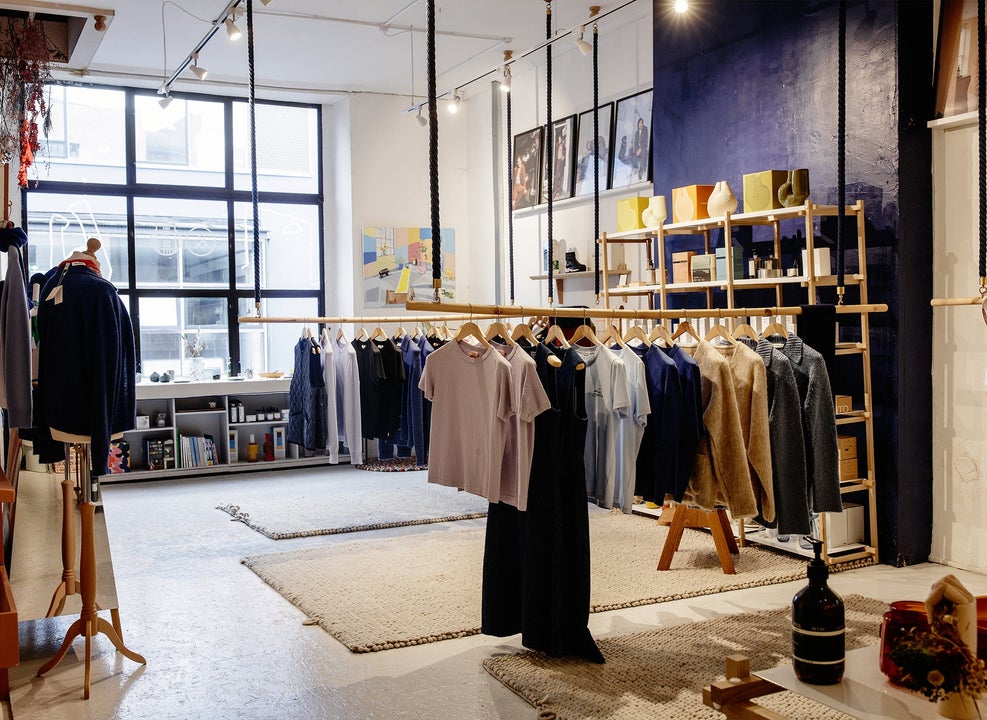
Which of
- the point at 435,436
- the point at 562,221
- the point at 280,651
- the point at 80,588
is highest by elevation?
the point at 562,221

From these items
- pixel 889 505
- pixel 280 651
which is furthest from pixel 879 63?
pixel 280 651

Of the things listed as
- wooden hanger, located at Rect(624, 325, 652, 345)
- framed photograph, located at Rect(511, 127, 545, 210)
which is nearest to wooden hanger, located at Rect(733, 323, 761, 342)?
wooden hanger, located at Rect(624, 325, 652, 345)

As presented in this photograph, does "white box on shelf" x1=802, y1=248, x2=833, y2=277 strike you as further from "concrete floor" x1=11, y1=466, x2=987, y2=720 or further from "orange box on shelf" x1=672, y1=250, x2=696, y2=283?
"concrete floor" x1=11, y1=466, x2=987, y2=720

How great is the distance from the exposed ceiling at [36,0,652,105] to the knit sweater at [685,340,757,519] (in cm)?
400

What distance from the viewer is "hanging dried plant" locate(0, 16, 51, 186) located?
4.79 metres

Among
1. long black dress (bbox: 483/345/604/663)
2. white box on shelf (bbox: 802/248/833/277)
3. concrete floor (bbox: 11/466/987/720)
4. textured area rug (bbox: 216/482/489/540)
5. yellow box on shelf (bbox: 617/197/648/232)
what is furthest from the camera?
yellow box on shelf (bbox: 617/197/648/232)

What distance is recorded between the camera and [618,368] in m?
3.97

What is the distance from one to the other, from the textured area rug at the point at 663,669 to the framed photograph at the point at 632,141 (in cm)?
409

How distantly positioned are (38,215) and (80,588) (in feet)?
20.2

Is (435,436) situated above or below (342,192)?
below

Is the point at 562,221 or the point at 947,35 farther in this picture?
the point at 562,221

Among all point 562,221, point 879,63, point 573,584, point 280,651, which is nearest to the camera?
point 573,584

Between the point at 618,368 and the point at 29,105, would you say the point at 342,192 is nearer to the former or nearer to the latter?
the point at 29,105

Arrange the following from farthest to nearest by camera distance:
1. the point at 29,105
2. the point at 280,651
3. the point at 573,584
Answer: the point at 29,105, the point at 280,651, the point at 573,584
